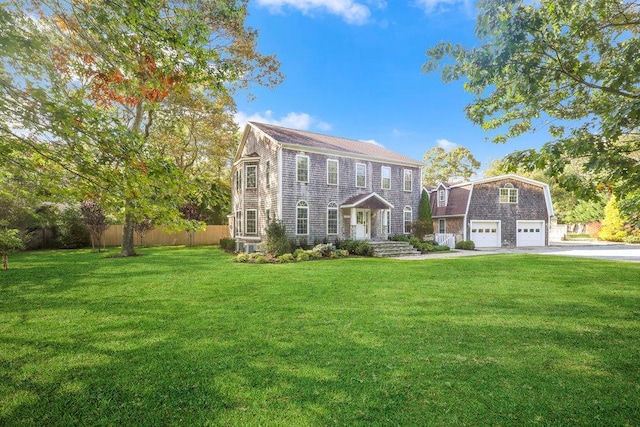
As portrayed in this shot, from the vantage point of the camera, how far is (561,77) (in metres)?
4.81

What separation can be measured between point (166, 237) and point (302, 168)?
15356 millimetres

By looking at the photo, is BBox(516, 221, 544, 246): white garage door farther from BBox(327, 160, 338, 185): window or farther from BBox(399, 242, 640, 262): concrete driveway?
BBox(327, 160, 338, 185): window

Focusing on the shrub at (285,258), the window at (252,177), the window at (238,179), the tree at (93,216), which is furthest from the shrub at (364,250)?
the tree at (93,216)

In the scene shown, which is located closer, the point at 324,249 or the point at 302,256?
the point at 302,256

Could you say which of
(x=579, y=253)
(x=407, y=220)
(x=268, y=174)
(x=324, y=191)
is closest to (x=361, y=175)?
(x=324, y=191)

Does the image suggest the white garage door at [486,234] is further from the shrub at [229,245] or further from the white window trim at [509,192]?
the shrub at [229,245]

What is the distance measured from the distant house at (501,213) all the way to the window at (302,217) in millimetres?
10882

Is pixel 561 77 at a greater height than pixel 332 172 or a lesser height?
lesser

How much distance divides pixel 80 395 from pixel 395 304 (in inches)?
196

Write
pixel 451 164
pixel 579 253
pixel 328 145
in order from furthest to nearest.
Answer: pixel 451 164
pixel 328 145
pixel 579 253

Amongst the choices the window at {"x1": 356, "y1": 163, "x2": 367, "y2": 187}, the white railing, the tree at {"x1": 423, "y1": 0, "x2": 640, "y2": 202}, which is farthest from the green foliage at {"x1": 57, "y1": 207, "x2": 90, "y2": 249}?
the white railing

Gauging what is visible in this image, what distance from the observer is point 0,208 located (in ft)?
53.8

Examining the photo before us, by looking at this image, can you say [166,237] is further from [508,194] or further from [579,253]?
[579,253]

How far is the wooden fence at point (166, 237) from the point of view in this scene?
75.0 ft
